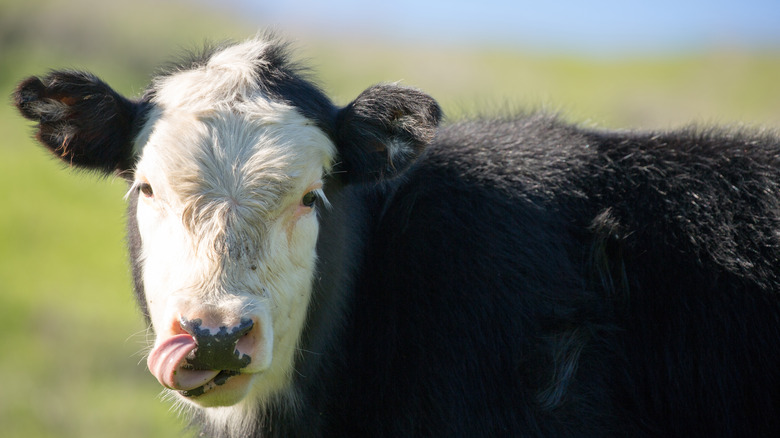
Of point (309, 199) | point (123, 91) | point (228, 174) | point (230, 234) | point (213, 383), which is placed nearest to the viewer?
point (213, 383)

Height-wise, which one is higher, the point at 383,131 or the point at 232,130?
the point at 383,131

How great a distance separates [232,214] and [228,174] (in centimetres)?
28

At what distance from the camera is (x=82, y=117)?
5.26 metres

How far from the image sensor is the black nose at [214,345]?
4109 millimetres

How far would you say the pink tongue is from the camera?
414 cm

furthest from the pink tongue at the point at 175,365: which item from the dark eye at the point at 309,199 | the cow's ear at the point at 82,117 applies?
the cow's ear at the point at 82,117

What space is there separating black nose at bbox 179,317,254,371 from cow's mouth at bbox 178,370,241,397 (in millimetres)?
147

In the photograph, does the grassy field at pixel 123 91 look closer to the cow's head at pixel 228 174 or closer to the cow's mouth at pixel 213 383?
the cow's head at pixel 228 174

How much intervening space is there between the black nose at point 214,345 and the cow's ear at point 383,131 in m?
1.63

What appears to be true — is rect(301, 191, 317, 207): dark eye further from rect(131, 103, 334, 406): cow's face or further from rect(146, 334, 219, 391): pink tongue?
rect(146, 334, 219, 391): pink tongue

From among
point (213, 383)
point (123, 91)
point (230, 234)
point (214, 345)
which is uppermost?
point (230, 234)

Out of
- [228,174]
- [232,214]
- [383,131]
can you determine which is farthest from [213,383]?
[383,131]

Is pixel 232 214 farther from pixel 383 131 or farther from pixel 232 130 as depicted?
pixel 383 131

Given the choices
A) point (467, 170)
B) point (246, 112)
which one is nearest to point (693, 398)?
point (467, 170)
